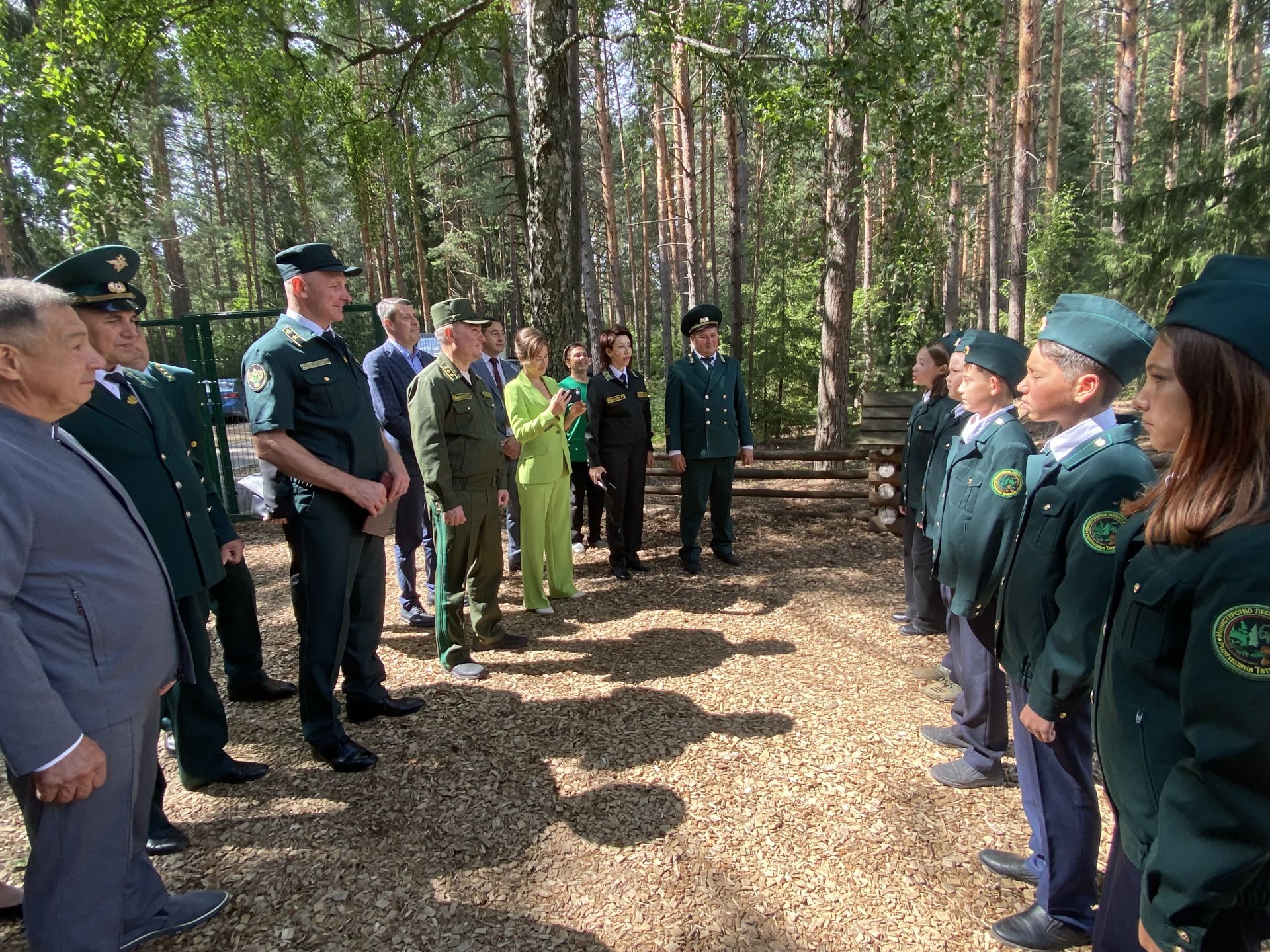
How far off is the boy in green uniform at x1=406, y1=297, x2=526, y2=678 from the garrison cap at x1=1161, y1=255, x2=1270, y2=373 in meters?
3.39

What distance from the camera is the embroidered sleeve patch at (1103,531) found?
1.91m

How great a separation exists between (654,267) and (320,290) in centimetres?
3860

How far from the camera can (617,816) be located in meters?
3.01

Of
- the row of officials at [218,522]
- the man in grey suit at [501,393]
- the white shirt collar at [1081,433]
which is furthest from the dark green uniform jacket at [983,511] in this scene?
the man in grey suit at [501,393]

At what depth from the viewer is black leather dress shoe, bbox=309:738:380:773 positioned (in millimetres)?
3312

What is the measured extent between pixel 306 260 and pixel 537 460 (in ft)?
7.37

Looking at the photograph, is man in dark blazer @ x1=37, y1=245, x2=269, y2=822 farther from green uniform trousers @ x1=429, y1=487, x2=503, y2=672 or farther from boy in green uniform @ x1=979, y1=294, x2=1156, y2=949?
boy in green uniform @ x1=979, y1=294, x2=1156, y2=949

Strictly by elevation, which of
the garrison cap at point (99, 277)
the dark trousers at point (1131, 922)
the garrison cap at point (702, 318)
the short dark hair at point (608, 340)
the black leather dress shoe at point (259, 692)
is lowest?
the black leather dress shoe at point (259, 692)

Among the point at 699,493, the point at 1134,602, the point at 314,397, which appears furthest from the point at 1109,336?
the point at 699,493

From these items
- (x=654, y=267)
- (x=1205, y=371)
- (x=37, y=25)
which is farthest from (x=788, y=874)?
(x=654, y=267)

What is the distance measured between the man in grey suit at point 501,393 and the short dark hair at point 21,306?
3.29 meters

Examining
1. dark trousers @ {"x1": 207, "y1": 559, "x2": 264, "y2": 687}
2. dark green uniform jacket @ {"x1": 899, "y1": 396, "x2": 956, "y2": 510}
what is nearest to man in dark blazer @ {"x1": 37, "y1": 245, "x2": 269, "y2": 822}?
dark trousers @ {"x1": 207, "y1": 559, "x2": 264, "y2": 687}

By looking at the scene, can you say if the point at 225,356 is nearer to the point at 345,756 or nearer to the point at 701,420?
the point at 701,420

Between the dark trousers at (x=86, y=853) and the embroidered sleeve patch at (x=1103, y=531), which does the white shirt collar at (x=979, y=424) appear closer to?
the embroidered sleeve patch at (x=1103, y=531)
